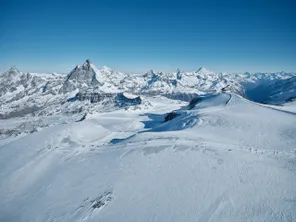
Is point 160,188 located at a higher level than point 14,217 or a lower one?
higher

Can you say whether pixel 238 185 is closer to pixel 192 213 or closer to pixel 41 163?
pixel 192 213

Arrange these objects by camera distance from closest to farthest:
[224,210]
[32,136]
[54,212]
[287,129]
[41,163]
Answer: [224,210] → [54,212] → [41,163] → [287,129] → [32,136]

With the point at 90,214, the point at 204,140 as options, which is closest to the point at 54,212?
the point at 90,214

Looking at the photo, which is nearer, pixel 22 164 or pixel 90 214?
pixel 90 214

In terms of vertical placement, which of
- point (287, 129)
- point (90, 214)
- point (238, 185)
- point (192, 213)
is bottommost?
point (90, 214)

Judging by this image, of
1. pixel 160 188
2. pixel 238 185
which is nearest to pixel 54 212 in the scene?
pixel 160 188

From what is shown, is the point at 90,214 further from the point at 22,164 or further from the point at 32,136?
the point at 32,136

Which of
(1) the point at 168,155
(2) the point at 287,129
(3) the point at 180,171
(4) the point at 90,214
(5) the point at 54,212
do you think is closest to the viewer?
(4) the point at 90,214
